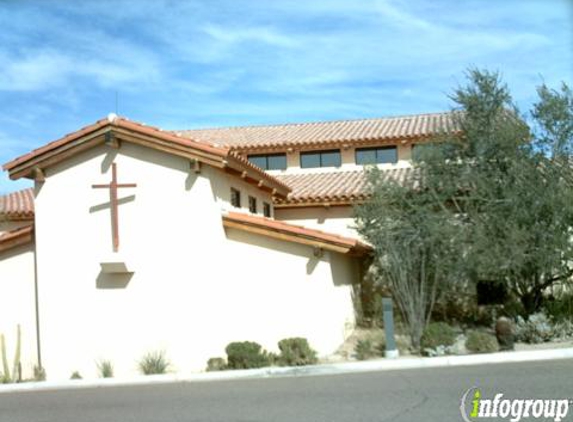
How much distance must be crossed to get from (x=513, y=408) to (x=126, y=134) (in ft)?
33.6

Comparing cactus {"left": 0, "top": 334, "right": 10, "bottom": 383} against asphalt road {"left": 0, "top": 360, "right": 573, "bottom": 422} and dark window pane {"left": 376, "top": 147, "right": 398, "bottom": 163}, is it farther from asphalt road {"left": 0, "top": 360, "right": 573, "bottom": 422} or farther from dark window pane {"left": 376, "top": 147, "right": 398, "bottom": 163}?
dark window pane {"left": 376, "top": 147, "right": 398, "bottom": 163}

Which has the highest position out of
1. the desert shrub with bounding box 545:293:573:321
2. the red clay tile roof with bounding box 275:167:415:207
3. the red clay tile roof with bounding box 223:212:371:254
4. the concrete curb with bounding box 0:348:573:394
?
the red clay tile roof with bounding box 275:167:415:207

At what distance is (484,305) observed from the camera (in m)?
19.7

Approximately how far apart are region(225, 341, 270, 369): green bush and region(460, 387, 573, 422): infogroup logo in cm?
545

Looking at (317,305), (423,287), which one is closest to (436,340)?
(423,287)

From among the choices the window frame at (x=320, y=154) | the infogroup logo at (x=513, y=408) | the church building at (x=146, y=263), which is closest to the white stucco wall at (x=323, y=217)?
the window frame at (x=320, y=154)

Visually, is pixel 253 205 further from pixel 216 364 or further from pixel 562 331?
pixel 562 331

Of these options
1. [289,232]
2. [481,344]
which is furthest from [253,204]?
[481,344]

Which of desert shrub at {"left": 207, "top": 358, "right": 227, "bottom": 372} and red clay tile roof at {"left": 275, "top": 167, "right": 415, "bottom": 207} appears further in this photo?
red clay tile roof at {"left": 275, "top": 167, "right": 415, "bottom": 207}

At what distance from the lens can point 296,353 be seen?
14.1 m

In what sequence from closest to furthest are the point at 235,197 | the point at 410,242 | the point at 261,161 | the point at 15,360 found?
1. the point at 15,360
2. the point at 410,242
3. the point at 235,197
4. the point at 261,161

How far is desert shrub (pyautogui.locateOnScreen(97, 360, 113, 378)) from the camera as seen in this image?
1473 cm

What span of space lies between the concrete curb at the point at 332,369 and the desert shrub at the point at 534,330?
187 centimetres

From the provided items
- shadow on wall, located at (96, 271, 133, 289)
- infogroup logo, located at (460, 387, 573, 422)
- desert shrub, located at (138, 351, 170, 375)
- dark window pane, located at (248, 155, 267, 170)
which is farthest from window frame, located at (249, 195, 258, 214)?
infogroup logo, located at (460, 387, 573, 422)
